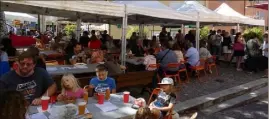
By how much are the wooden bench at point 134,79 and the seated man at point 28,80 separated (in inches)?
86.1

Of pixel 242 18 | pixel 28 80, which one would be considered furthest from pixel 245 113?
pixel 242 18

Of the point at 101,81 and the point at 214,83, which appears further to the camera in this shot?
the point at 214,83

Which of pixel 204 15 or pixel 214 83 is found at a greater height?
pixel 204 15

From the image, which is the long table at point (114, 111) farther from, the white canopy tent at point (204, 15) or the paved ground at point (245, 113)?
the white canopy tent at point (204, 15)

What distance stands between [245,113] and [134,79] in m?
2.42

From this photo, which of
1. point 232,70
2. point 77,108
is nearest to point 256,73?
point 232,70

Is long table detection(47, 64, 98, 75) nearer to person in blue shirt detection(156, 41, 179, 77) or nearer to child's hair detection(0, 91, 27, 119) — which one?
person in blue shirt detection(156, 41, 179, 77)

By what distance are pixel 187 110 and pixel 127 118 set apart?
3.16 m

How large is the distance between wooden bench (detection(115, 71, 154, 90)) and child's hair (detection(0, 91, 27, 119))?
387 centimetres

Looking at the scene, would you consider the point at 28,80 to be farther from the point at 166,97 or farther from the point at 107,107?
the point at 166,97

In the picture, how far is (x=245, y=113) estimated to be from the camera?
20.3ft

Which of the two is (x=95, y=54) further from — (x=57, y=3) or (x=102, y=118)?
(x=102, y=118)

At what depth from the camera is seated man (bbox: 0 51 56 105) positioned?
3.53 meters

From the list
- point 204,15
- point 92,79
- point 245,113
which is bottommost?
point 245,113
